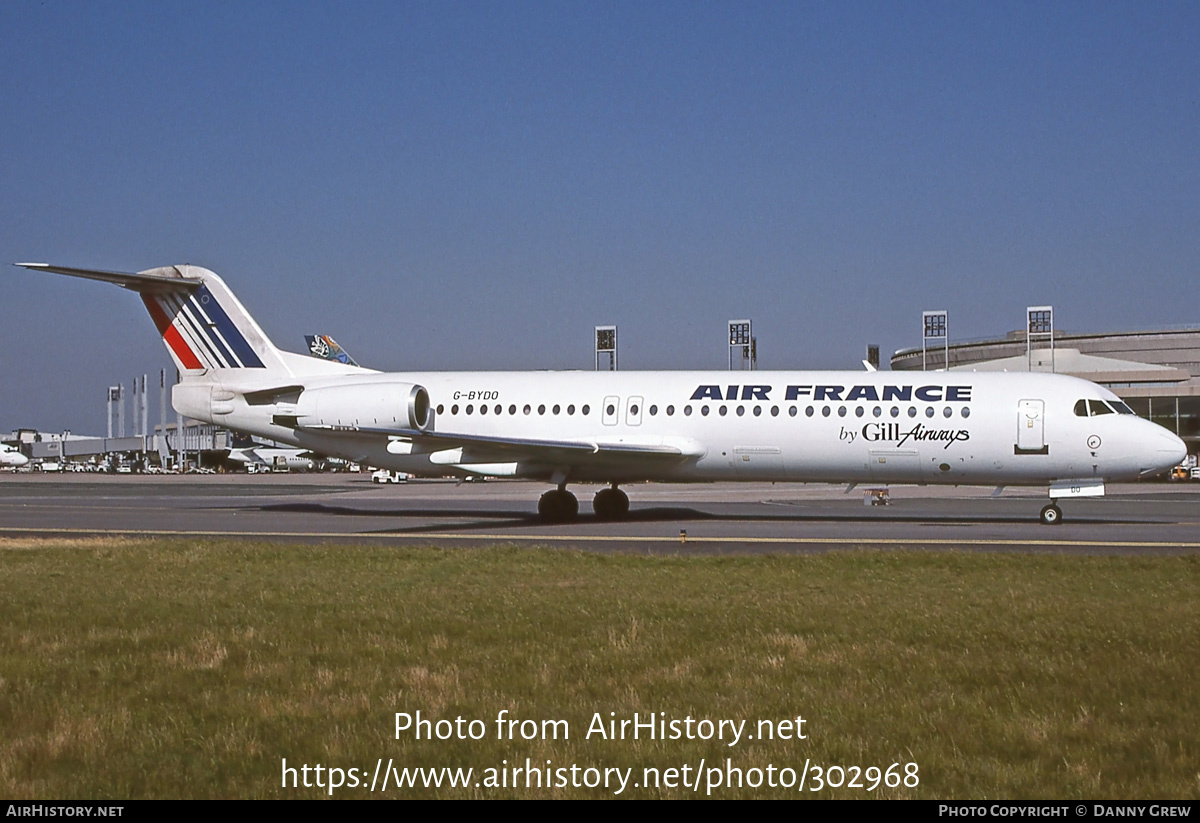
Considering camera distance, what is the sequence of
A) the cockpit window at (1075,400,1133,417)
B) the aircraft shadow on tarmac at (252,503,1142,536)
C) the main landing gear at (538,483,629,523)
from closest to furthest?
1. the cockpit window at (1075,400,1133,417)
2. the aircraft shadow on tarmac at (252,503,1142,536)
3. the main landing gear at (538,483,629,523)

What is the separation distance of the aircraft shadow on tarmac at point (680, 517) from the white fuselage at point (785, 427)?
110cm

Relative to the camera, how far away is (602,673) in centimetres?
854

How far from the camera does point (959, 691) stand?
25.8 feet

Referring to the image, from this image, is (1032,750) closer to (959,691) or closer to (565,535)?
(959,691)

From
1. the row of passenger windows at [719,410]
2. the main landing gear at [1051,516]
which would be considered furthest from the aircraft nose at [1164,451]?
the main landing gear at [1051,516]

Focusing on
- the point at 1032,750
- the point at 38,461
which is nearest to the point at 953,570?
the point at 1032,750

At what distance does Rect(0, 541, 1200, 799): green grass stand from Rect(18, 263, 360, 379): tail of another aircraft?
16253mm

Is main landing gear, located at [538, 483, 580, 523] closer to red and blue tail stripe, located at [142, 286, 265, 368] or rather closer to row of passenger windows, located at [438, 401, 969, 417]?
row of passenger windows, located at [438, 401, 969, 417]

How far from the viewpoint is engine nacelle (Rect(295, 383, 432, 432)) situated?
27.5 metres

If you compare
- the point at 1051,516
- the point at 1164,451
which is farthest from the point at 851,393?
the point at 1164,451

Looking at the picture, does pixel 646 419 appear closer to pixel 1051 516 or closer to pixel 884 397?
pixel 884 397

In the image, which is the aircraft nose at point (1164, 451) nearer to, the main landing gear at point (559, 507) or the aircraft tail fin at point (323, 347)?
the main landing gear at point (559, 507)

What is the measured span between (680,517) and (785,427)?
3.69 m

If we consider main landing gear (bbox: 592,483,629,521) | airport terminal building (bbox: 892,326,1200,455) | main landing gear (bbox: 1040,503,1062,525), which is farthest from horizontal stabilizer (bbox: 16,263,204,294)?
airport terminal building (bbox: 892,326,1200,455)
